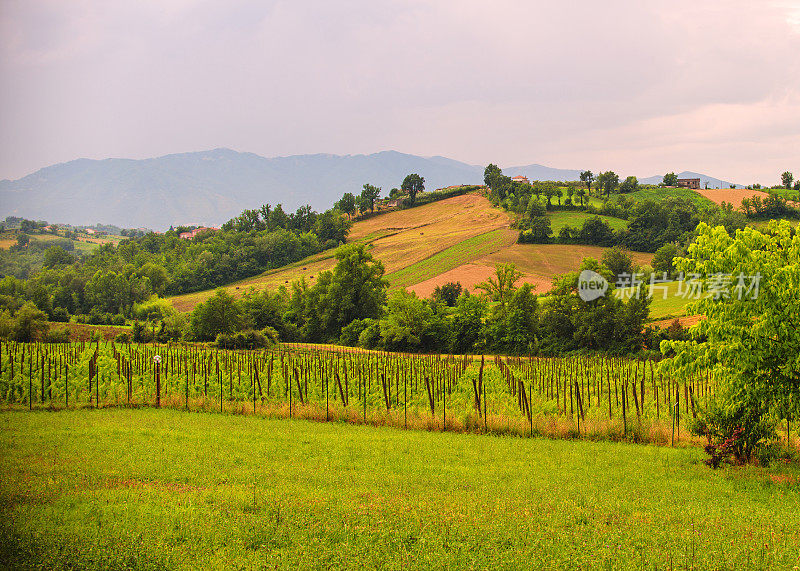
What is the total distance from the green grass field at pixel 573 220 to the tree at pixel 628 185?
2791 cm

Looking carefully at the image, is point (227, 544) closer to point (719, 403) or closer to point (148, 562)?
point (148, 562)

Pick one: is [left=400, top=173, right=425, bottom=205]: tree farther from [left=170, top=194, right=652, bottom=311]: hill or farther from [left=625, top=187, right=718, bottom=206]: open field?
[left=625, top=187, right=718, bottom=206]: open field

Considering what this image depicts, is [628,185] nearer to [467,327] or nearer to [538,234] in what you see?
[538,234]

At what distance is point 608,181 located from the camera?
124 m

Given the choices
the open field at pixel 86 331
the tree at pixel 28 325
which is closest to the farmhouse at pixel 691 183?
the open field at pixel 86 331

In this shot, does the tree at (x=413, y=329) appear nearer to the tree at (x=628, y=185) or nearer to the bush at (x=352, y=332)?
the bush at (x=352, y=332)

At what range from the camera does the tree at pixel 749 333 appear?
13.5 meters

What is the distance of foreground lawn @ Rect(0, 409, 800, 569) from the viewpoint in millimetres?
7398

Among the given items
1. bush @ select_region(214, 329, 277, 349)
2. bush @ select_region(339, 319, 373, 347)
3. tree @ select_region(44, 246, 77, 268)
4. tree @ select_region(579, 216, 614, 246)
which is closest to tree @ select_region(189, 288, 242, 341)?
bush @ select_region(214, 329, 277, 349)

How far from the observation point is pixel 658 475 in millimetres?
12852

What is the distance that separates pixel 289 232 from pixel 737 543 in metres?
123

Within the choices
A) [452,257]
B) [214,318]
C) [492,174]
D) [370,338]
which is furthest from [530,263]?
[492,174]

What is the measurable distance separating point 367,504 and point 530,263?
77878 millimetres

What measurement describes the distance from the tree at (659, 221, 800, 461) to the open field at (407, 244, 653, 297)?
58.2 m
